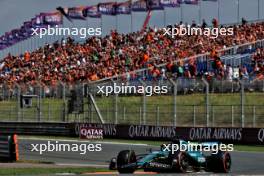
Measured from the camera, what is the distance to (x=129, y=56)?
129 feet

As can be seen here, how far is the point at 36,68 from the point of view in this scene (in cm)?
4403

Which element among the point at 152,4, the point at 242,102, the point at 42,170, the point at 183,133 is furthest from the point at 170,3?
the point at 42,170

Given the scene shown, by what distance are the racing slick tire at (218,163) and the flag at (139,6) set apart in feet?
114

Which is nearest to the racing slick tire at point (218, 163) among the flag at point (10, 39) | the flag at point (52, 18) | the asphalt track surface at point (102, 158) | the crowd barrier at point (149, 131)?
the asphalt track surface at point (102, 158)

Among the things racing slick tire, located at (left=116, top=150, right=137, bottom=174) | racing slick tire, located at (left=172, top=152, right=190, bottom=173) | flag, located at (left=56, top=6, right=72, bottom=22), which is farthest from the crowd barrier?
flag, located at (left=56, top=6, right=72, bottom=22)

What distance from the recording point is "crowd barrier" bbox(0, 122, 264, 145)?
90.2ft

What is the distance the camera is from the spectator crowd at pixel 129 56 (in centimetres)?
3356

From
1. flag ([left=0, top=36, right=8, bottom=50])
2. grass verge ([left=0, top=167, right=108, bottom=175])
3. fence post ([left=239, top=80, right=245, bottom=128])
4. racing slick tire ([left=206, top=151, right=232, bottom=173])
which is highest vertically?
flag ([left=0, top=36, right=8, bottom=50])

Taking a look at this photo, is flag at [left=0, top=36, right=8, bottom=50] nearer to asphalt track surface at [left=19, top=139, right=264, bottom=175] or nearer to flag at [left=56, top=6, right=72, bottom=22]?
flag at [left=56, top=6, right=72, bottom=22]

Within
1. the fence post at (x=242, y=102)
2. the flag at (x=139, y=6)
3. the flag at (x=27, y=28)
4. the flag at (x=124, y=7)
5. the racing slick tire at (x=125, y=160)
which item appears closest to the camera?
the racing slick tire at (x=125, y=160)

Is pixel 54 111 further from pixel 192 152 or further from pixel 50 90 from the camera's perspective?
pixel 192 152

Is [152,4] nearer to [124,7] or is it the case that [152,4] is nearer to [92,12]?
[124,7]

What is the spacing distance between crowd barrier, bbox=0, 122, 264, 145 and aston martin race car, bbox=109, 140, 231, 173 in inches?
245

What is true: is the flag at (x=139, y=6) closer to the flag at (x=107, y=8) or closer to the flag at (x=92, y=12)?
the flag at (x=107, y=8)
